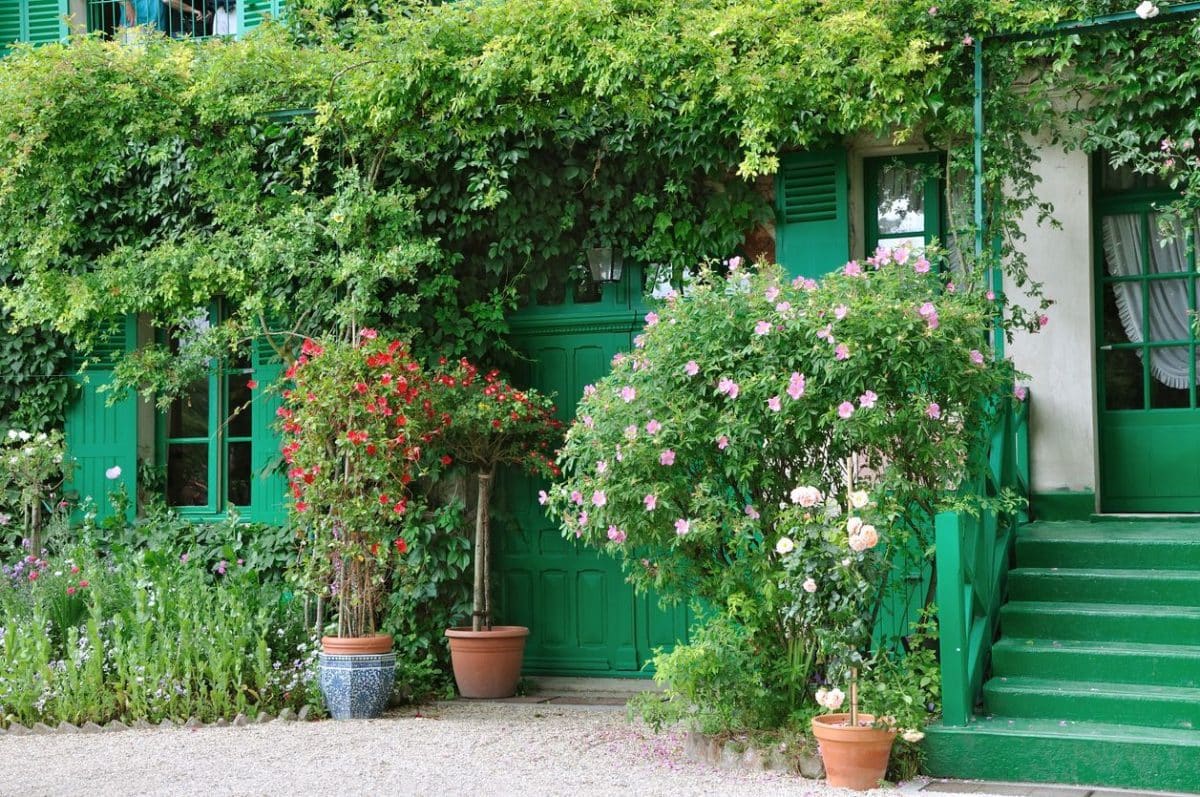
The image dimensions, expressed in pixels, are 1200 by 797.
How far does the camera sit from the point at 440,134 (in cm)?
777

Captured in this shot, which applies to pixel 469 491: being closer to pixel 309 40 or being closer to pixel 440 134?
pixel 440 134

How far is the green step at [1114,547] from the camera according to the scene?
19.7ft

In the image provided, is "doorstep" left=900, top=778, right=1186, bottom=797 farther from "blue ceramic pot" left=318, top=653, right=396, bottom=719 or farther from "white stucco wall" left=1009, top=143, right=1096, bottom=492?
"blue ceramic pot" left=318, top=653, right=396, bottom=719

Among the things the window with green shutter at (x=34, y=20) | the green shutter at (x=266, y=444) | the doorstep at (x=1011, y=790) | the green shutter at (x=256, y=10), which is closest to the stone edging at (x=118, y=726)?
the green shutter at (x=266, y=444)

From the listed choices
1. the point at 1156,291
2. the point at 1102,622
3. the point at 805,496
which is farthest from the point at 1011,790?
the point at 1156,291

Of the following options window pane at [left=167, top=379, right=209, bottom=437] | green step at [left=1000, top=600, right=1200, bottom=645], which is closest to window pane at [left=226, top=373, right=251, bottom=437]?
window pane at [left=167, top=379, right=209, bottom=437]

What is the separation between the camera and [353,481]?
22.9 ft

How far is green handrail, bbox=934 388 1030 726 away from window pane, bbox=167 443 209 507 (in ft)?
17.4

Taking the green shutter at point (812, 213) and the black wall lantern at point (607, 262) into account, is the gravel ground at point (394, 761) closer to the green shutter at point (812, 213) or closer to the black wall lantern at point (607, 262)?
the black wall lantern at point (607, 262)

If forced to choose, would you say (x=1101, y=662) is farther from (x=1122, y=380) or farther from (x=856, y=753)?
(x=1122, y=380)

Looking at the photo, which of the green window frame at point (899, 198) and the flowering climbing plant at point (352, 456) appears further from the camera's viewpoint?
the green window frame at point (899, 198)

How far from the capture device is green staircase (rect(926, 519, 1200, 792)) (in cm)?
496

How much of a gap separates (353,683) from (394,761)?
113 centimetres

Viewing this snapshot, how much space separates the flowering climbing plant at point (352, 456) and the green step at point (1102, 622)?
314 centimetres
